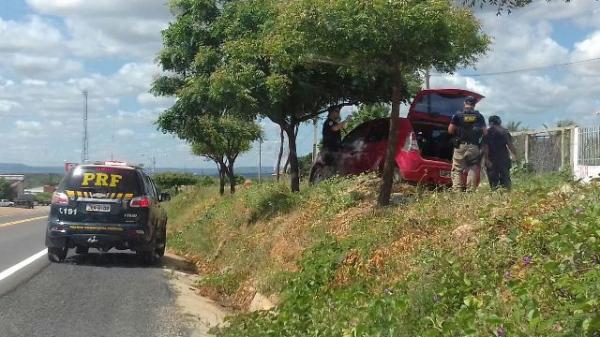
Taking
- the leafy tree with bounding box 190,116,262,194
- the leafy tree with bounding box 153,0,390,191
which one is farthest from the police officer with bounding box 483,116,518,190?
the leafy tree with bounding box 190,116,262,194

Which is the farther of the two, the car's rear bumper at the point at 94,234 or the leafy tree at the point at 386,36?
the car's rear bumper at the point at 94,234

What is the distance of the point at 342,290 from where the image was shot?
8.02 m

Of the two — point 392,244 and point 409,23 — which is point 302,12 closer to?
point 409,23

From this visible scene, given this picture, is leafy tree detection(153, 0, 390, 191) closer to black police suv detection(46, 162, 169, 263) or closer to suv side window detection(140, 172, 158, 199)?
suv side window detection(140, 172, 158, 199)

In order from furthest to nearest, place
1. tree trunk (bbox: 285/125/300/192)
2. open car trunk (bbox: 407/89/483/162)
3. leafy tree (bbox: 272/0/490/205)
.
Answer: tree trunk (bbox: 285/125/300/192)
open car trunk (bbox: 407/89/483/162)
leafy tree (bbox: 272/0/490/205)

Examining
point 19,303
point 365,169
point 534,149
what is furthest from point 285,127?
point 19,303

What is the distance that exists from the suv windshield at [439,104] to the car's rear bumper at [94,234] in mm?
5468

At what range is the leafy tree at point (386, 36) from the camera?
963 centimetres

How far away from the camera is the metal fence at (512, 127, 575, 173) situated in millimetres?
15672

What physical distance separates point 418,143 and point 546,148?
5.44 metres

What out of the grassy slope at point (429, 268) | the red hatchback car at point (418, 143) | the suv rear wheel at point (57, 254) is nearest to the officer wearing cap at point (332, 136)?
the red hatchback car at point (418, 143)

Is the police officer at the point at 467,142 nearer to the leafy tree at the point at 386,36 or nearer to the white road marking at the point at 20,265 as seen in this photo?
the leafy tree at the point at 386,36

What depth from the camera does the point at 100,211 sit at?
1292 centimetres

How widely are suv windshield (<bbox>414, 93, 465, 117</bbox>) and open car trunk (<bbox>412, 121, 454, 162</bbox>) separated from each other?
23 centimetres
